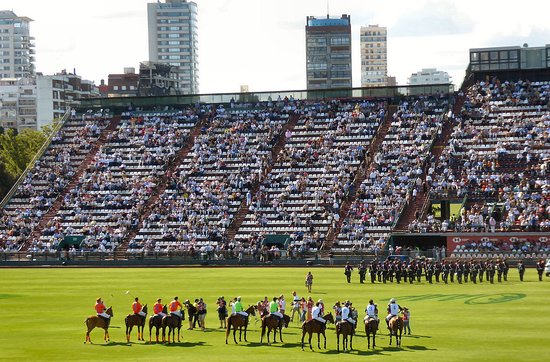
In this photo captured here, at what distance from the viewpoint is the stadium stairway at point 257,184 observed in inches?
3915

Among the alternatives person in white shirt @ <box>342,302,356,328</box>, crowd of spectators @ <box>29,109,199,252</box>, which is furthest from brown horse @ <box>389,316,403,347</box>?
crowd of spectators @ <box>29,109,199,252</box>

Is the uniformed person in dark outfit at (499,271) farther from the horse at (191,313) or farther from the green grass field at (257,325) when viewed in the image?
Result: the horse at (191,313)

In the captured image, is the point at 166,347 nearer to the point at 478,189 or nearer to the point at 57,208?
the point at 478,189

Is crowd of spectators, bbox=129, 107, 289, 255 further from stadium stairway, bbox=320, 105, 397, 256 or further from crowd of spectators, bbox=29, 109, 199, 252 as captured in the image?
stadium stairway, bbox=320, 105, 397, 256

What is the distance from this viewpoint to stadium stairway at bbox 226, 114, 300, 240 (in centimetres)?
9944

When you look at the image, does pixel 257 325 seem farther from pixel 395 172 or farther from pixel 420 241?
pixel 395 172

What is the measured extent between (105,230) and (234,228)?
1312 centimetres

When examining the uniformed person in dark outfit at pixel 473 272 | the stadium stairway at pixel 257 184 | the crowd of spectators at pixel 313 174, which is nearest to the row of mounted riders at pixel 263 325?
the uniformed person in dark outfit at pixel 473 272

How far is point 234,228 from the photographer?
99688mm

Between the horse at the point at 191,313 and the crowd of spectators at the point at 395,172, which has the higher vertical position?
the crowd of spectators at the point at 395,172

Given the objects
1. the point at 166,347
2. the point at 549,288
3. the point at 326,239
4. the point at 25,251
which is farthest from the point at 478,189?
the point at 166,347

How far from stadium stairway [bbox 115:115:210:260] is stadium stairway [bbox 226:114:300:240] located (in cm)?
935

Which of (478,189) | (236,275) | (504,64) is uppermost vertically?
(504,64)

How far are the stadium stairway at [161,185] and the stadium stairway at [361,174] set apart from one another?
19034 millimetres
